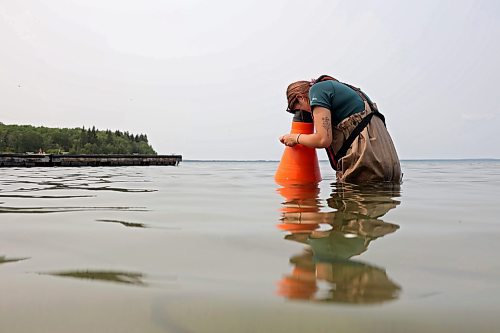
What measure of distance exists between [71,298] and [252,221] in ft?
4.93

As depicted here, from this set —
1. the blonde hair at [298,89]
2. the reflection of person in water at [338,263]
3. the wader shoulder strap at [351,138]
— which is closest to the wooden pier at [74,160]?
the blonde hair at [298,89]

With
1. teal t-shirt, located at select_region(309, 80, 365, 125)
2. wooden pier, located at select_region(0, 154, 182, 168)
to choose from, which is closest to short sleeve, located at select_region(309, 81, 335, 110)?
teal t-shirt, located at select_region(309, 80, 365, 125)

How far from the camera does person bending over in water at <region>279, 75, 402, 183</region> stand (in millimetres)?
4809

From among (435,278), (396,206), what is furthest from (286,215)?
(435,278)

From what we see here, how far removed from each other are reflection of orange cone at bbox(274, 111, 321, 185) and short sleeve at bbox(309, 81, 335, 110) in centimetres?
82

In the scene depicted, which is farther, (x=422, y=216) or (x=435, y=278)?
(x=422, y=216)

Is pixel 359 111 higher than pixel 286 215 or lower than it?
higher

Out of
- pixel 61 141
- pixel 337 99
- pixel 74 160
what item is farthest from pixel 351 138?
pixel 61 141

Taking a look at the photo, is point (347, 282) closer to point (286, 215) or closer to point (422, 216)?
point (286, 215)

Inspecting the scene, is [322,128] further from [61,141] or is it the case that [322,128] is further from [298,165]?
[61,141]

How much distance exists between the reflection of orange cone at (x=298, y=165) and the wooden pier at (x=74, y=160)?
2707 centimetres

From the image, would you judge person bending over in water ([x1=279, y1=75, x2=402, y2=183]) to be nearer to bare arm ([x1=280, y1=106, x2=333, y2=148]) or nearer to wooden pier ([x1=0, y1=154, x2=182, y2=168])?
bare arm ([x1=280, y1=106, x2=333, y2=148])

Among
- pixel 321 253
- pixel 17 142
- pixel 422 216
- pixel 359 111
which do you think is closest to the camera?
pixel 321 253

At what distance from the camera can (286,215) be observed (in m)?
2.69
